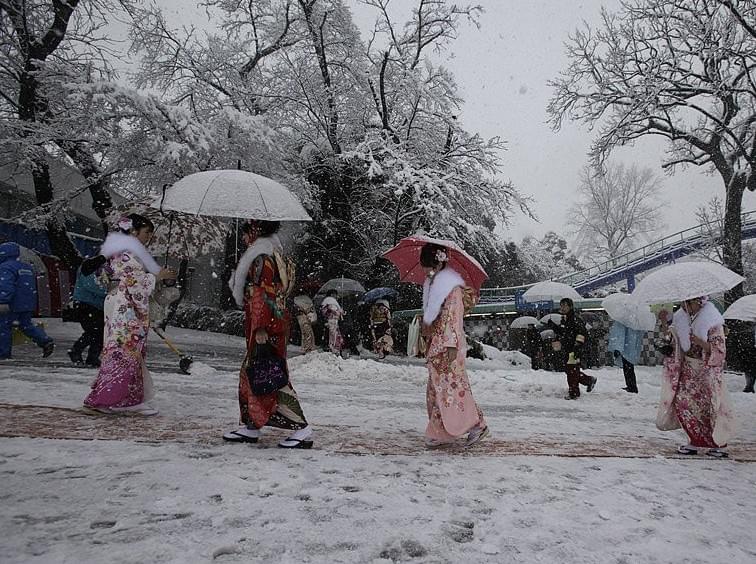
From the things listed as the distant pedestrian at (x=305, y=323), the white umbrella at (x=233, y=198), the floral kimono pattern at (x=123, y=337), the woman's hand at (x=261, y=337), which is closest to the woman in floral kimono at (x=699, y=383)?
the white umbrella at (x=233, y=198)

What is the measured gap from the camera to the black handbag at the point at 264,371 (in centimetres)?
392

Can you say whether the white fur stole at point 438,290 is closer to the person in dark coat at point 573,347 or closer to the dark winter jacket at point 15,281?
the person in dark coat at point 573,347

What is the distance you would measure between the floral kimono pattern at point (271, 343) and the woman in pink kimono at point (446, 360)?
119 cm

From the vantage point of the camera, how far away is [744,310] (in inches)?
381

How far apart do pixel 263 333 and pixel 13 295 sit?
258 inches

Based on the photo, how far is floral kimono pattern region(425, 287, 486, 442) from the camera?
4387 mm

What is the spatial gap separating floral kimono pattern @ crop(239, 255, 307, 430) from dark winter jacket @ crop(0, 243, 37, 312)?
630cm

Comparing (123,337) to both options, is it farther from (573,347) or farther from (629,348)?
(629,348)

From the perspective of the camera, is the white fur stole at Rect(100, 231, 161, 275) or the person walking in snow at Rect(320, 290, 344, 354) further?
the person walking in snow at Rect(320, 290, 344, 354)

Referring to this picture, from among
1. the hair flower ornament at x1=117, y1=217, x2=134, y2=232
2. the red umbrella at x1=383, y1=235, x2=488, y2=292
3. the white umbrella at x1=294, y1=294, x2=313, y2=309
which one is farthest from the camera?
the white umbrella at x1=294, y1=294, x2=313, y2=309

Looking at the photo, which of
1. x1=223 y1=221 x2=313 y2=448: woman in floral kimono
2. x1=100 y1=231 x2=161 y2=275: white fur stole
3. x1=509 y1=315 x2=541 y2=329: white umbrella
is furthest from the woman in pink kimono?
x1=509 y1=315 x2=541 y2=329: white umbrella

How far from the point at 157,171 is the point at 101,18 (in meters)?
4.47

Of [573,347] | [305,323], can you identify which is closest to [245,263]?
[573,347]

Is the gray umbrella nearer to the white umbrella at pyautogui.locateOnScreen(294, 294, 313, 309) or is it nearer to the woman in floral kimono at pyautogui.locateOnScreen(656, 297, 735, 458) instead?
the white umbrella at pyautogui.locateOnScreen(294, 294, 313, 309)
